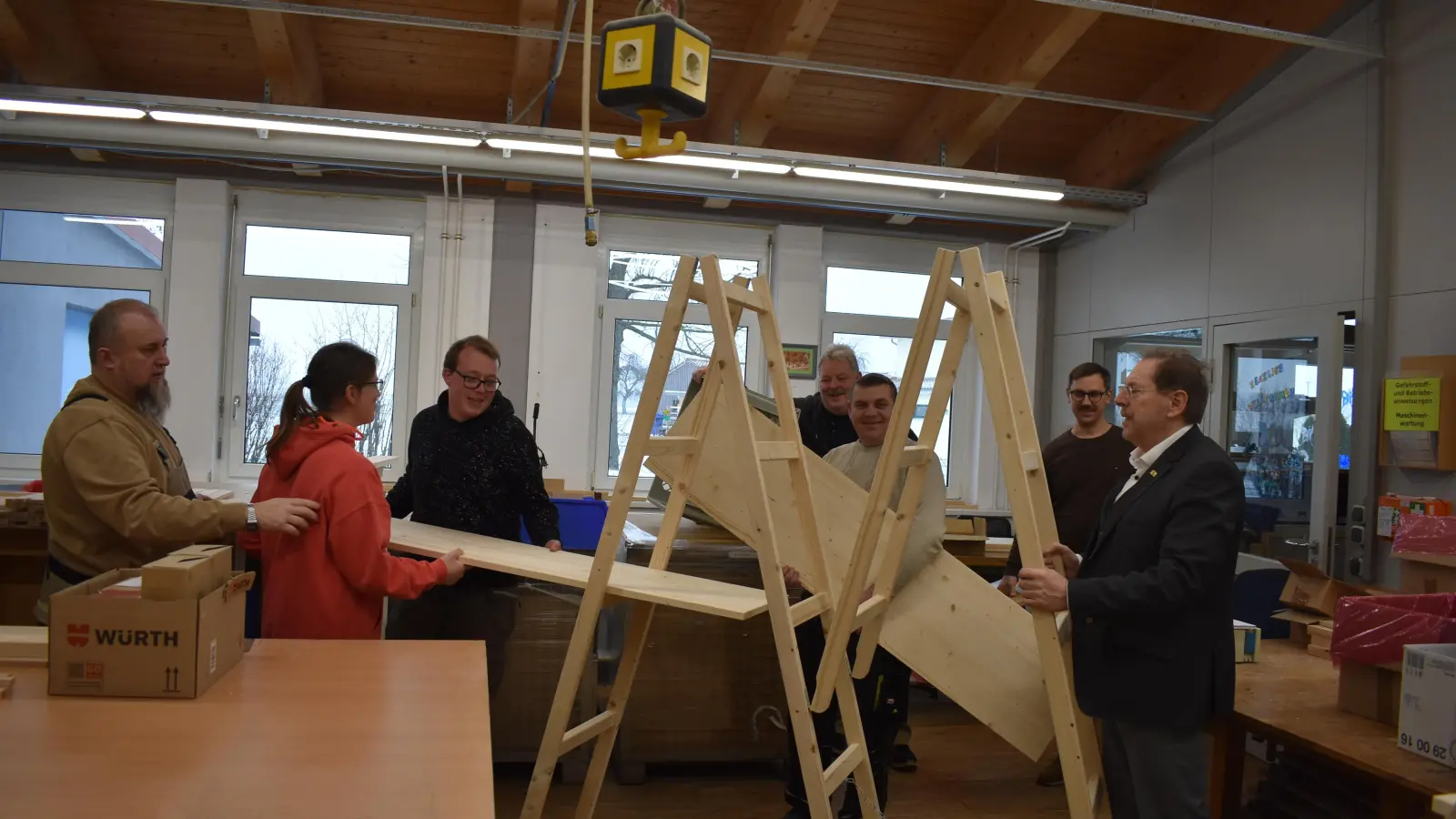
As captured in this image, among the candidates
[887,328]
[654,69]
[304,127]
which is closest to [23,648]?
[654,69]

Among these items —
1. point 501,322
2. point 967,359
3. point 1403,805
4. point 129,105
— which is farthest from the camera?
point 967,359

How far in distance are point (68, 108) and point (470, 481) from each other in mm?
3349

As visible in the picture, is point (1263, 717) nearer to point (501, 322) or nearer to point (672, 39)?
point (672, 39)

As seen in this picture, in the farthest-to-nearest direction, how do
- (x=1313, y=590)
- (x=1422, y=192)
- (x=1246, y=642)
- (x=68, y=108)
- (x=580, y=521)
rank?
1. (x=580, y=521)
2. (x=68, y=108)
3. (x=1422, y=192)
4. (x=1313, y=590)
5. (x=1246, y=642)

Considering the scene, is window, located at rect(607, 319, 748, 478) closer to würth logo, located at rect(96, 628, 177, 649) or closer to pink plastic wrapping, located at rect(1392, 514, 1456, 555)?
pink plastic wrapping, located at rect(1392, 514, 1456, 555)

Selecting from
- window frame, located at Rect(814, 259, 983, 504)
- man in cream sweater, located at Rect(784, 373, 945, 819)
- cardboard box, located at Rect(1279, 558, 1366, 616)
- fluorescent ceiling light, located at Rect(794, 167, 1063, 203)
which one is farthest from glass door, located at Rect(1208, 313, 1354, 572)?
man in cream sweater, located at Rect(784, 373, 945, 819)

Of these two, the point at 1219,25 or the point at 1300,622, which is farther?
the point at 1219,25

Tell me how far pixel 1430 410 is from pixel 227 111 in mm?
5611

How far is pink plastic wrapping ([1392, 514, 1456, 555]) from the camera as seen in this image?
9.06 ft

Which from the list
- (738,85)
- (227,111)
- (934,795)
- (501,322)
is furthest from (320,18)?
(934,795)

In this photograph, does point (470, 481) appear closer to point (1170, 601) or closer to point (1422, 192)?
point (1170, 601)

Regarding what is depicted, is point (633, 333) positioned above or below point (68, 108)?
below

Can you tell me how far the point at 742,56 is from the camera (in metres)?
4.87

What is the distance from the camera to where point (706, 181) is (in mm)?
5383
